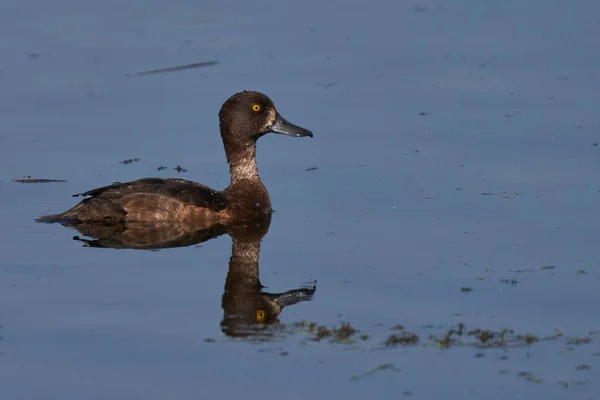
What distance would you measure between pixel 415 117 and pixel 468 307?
569 cm

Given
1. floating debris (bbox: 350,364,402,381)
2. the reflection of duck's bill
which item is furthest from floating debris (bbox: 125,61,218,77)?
floating debris (bbox: 350,364,402,381)

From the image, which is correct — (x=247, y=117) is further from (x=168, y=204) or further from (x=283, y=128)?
(x=168, y=204)

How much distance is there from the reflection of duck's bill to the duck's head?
349 cm

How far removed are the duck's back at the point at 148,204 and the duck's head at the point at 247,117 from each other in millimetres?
979

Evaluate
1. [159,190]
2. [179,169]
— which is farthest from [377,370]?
[179,169]

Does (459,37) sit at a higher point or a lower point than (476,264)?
higher

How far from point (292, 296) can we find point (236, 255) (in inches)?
62.0

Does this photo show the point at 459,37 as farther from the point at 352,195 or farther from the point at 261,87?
the point at 352,195

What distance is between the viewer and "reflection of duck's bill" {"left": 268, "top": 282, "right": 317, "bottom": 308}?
10148 millimetres

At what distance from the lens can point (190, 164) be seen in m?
14.3

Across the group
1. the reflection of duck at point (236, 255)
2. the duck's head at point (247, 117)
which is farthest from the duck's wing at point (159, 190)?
the duck's head at point (247, 117)

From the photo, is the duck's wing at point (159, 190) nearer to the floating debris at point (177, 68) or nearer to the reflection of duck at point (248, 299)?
the reflection of duck at point (248, 299)

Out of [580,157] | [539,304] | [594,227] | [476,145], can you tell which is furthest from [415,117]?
[539,304]

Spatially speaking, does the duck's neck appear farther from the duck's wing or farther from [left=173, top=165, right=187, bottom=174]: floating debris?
the duck's wing
